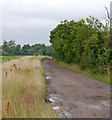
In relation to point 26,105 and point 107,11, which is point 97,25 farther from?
point 26,105

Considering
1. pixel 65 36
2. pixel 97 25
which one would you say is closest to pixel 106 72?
pixel 97 25

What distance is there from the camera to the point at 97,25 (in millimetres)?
16438

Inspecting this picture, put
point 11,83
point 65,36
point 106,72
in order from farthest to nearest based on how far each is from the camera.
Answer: point 65,36
point 106,72
point 11,83

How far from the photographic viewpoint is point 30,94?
7207 mm

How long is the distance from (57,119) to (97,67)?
435 inches

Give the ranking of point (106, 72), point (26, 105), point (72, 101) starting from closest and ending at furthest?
1. point (26, 105)
2. point (72, 101)
3. point (106, 72)

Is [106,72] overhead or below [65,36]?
below

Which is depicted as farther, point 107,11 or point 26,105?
point 107,11

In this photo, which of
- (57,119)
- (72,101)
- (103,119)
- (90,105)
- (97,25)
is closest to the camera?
(57,119)

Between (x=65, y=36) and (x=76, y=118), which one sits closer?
(x=76, y=118)

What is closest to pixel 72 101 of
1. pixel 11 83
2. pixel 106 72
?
pixel 11 83

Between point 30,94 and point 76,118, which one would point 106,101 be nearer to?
point 76,118

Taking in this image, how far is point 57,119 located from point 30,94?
262 cm

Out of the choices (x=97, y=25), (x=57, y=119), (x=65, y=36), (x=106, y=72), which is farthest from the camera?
(x=65, y=36)
